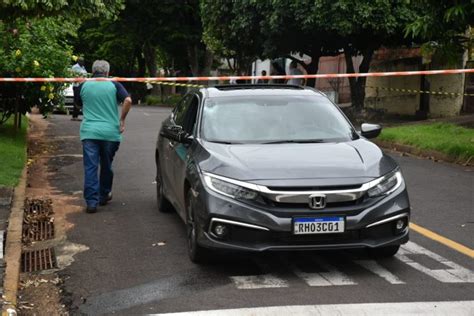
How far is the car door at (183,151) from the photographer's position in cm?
700

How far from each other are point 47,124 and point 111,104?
13224mm

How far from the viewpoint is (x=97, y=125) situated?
8.76m

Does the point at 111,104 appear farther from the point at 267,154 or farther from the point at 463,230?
the point at 463,230

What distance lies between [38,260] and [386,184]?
3.30 meters

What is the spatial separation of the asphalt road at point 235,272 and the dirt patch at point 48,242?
12 cm

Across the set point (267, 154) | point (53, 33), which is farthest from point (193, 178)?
point (53, 33)

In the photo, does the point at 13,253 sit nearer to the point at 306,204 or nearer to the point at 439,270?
the point at 306,204

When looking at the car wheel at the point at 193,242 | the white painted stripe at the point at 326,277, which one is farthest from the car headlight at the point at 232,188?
the white painted stripe at the point at 326,277

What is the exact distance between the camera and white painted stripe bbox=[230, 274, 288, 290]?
18.7ft

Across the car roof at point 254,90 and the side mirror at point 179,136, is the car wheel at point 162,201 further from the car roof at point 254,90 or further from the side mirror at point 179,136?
the car roof at point 254,90

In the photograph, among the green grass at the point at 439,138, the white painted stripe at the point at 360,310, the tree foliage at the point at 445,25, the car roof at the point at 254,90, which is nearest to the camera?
the white painted stripe at the point at 360,310

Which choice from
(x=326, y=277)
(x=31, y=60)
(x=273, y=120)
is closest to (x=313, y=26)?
(x=31, y=60)

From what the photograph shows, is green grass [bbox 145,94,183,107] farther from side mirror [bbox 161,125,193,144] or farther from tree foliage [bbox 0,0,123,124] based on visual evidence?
side mirror [bbox 161,125,193,144]

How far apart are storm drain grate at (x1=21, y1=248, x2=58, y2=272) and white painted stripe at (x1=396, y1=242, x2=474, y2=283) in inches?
126
